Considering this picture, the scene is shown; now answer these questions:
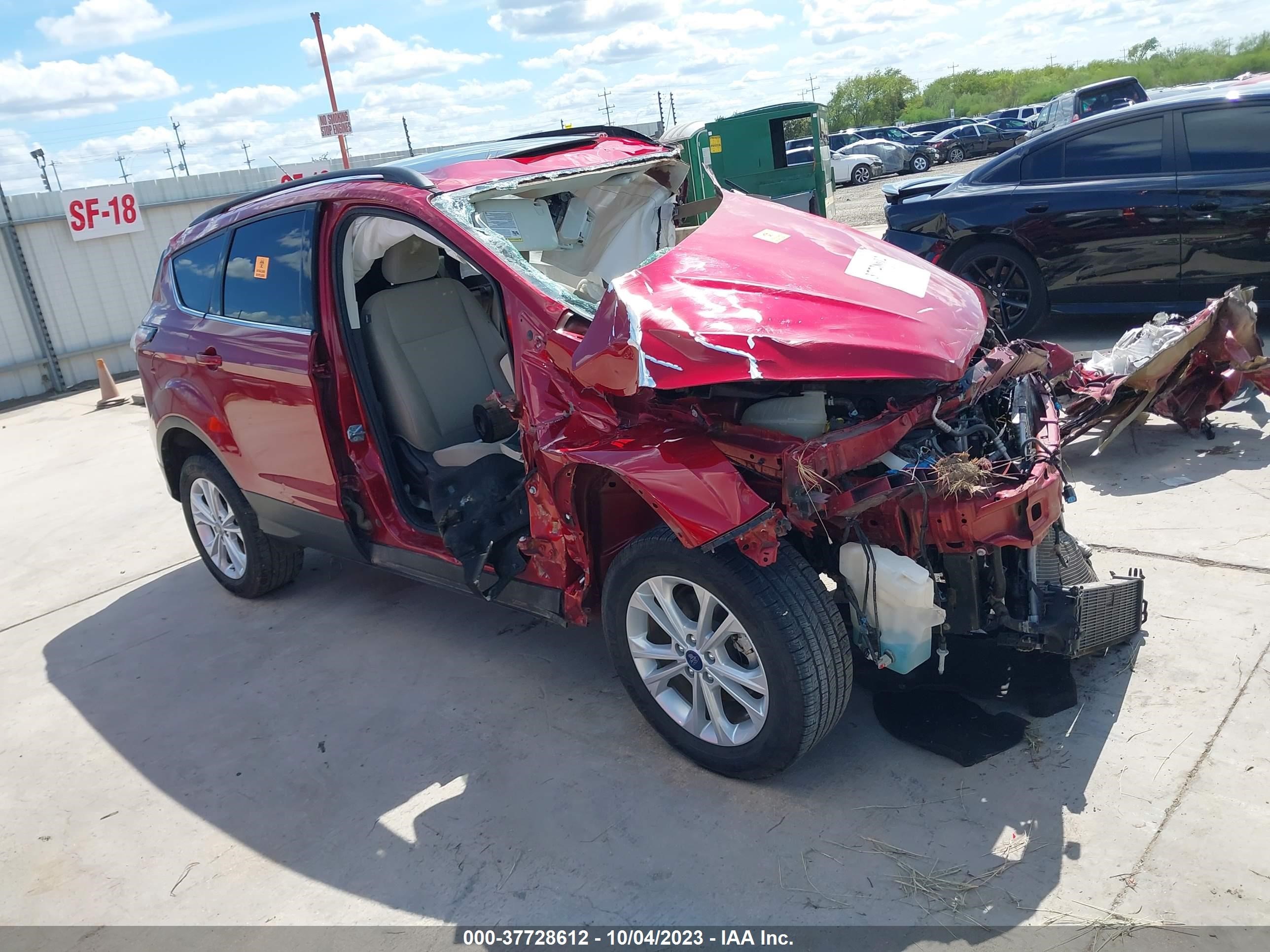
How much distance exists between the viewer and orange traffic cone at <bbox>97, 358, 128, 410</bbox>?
36.6 ft

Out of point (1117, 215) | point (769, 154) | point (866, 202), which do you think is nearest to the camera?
point (1117, 215)

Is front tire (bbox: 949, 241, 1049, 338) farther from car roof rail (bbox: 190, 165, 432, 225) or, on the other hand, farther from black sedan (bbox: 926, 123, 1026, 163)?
black sedan (bbox: 926, 123, 1026, 163)

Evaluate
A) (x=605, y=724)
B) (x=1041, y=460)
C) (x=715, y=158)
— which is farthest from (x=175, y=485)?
(x=715, y=158)

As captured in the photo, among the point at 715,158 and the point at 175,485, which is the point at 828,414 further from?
the point at 715,158

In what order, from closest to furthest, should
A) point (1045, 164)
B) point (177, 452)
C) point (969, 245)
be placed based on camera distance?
point (177, 452) < point (1045, 164) < point (969, 245)

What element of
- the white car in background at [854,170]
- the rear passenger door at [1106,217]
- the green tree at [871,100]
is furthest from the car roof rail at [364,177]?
the green tree at [871,100]

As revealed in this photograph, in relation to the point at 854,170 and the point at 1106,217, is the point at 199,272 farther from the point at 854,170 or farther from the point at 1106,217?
the point at 854,170

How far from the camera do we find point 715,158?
15.9 metres

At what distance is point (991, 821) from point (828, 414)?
4.28 feet

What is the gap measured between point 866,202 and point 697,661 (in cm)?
2141

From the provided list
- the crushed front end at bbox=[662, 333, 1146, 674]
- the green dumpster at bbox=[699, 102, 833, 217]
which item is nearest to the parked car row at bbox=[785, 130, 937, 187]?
the green dumpster at bbox=[699, 102, 833, 217]

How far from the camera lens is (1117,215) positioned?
22.0ft

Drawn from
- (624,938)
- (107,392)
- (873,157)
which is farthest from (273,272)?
(873,157)

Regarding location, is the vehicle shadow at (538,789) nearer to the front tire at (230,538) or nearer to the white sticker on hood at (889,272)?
the front tire at (230,538)
